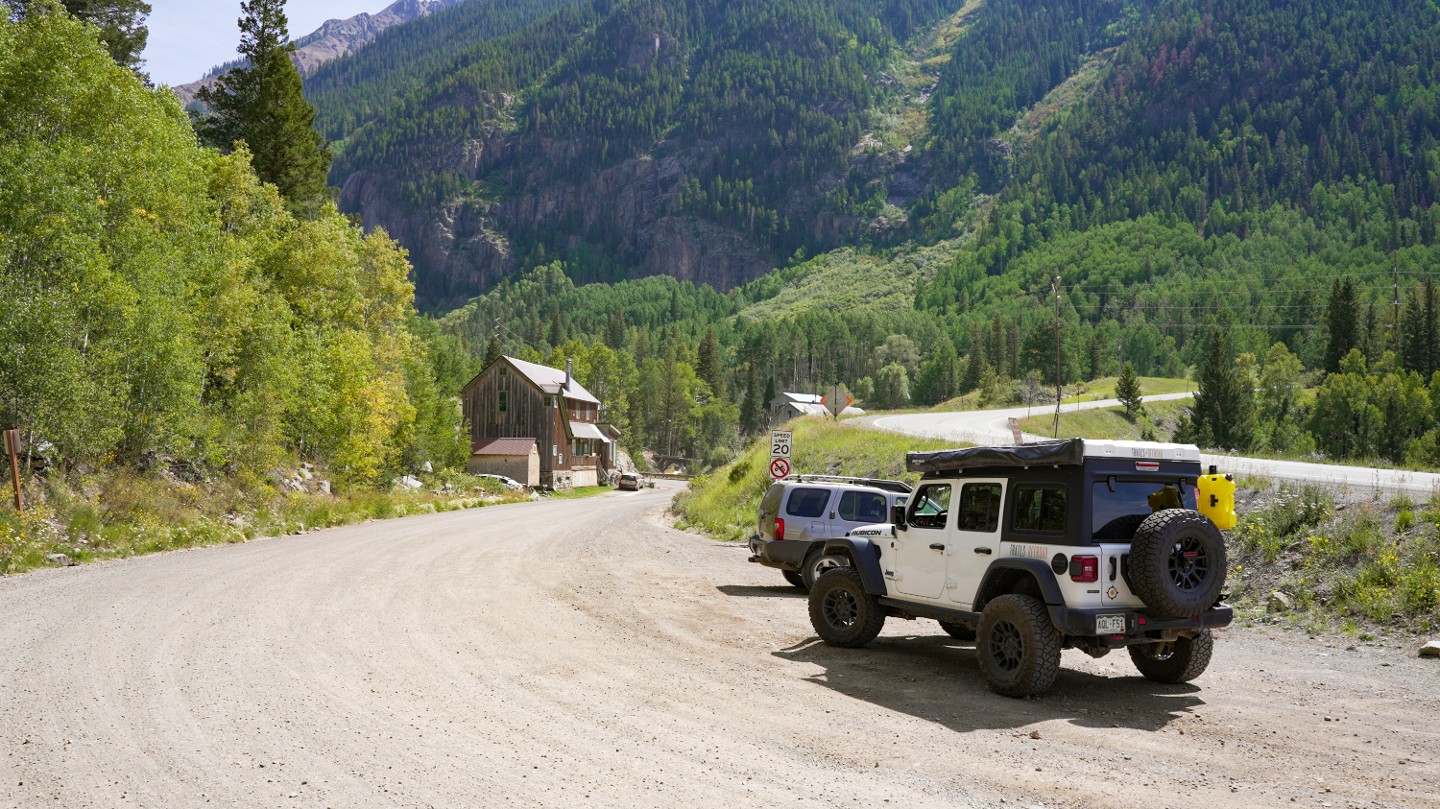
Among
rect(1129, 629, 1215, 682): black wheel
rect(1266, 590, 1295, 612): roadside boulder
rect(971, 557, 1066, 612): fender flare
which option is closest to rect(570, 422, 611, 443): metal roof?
rect(1266, 590, 1295, 612): roadside boulder

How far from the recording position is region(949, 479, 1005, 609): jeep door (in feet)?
31.4

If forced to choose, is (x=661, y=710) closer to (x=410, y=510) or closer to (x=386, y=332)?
(x=410, y=510)

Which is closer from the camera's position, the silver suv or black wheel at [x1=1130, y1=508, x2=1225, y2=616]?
black wheel at [x1=1130, y1=508, x2=1225, y2=616]

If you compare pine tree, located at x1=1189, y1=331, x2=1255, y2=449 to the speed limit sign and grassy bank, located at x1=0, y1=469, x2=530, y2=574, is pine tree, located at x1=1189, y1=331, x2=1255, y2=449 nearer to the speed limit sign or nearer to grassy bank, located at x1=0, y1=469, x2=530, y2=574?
the speed limit sign

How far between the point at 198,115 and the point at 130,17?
4.38 meters

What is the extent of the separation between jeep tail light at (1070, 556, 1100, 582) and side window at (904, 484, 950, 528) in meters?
1.83

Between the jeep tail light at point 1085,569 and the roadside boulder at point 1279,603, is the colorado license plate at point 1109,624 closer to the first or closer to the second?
the jeep tail light at point 1085,569

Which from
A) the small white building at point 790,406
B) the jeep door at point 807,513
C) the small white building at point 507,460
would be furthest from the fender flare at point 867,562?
the small white building at point 790,406

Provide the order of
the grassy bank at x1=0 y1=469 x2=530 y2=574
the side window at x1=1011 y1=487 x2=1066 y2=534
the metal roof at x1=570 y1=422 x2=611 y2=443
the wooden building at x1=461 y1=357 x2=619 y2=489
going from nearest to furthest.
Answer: the side window at x1=1011 y1=487 x2=1066 y2=534 → the grassy bank at x1=0 y1=469 x2=530 y2=574 → the wooden building at x1=461 y1=357 x2=619 y2=489 → the metal roof at x1=570 y1=422 x2=611 y2=443

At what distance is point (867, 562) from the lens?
1102 cm

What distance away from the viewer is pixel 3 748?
666 centimetres

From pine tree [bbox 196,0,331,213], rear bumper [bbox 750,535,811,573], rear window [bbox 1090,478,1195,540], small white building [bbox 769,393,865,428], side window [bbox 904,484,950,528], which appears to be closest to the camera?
rear window [bbox 1090,478,1195,540]

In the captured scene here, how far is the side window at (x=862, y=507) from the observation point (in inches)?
666

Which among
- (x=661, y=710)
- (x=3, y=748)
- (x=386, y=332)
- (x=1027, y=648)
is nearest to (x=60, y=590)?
(x=3, y=748)
